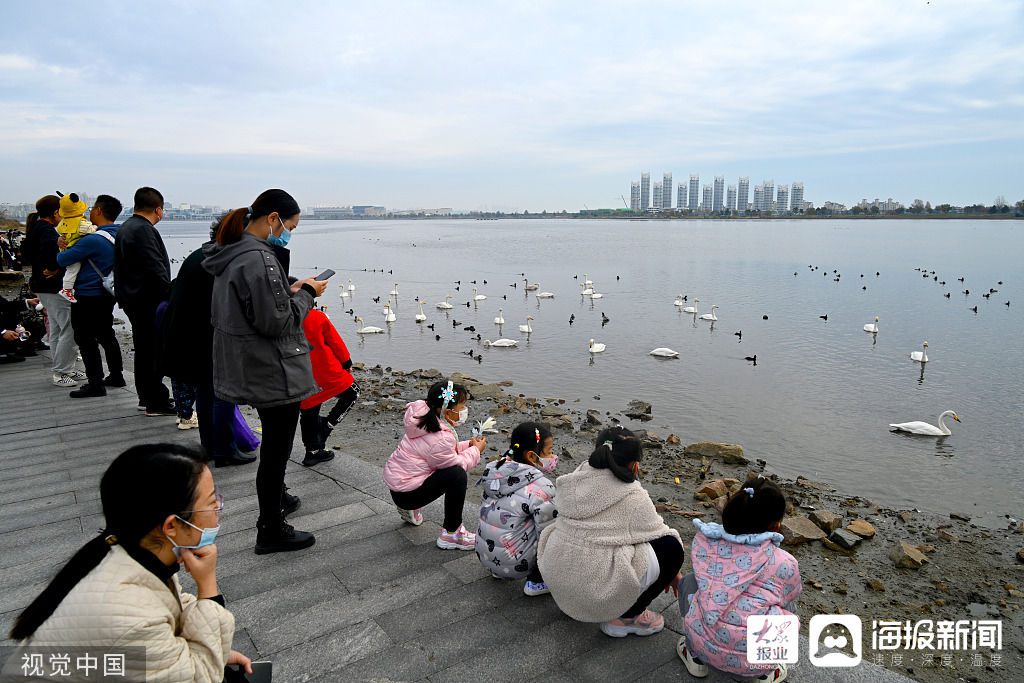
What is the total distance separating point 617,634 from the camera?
2.99 m

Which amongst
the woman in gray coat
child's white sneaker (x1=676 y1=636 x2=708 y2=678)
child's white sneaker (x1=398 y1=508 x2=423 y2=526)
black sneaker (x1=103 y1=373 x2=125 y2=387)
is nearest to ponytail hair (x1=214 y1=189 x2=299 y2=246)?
the woman in gray coat

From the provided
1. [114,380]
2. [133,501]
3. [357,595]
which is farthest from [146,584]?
[114,380]

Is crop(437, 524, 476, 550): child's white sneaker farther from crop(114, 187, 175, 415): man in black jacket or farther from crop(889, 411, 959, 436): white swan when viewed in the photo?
crop(889, 411, 959, 436): white swan

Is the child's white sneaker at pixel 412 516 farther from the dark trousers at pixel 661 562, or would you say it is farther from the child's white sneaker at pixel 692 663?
the child's white sneaker at pixel 692 663

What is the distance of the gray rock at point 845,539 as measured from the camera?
599cm

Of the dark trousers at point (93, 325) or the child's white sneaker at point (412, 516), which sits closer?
the child's white sneaker at point (412, 516)

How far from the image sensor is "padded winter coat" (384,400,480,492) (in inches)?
152

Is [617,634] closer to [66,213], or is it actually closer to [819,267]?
[66,213]

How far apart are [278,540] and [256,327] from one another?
1.38 meters

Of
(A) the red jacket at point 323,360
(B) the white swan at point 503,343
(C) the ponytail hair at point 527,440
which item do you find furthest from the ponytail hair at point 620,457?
(B) the white swan at point 503,343

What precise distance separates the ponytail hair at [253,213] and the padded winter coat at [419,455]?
141 cm

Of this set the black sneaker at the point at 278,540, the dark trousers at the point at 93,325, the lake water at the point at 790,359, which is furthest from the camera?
the lake water at the point at 790,359

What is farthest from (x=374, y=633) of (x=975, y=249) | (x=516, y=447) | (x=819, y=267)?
(x=975, y=249)

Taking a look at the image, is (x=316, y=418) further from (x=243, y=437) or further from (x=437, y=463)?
(x=437, y=463)
